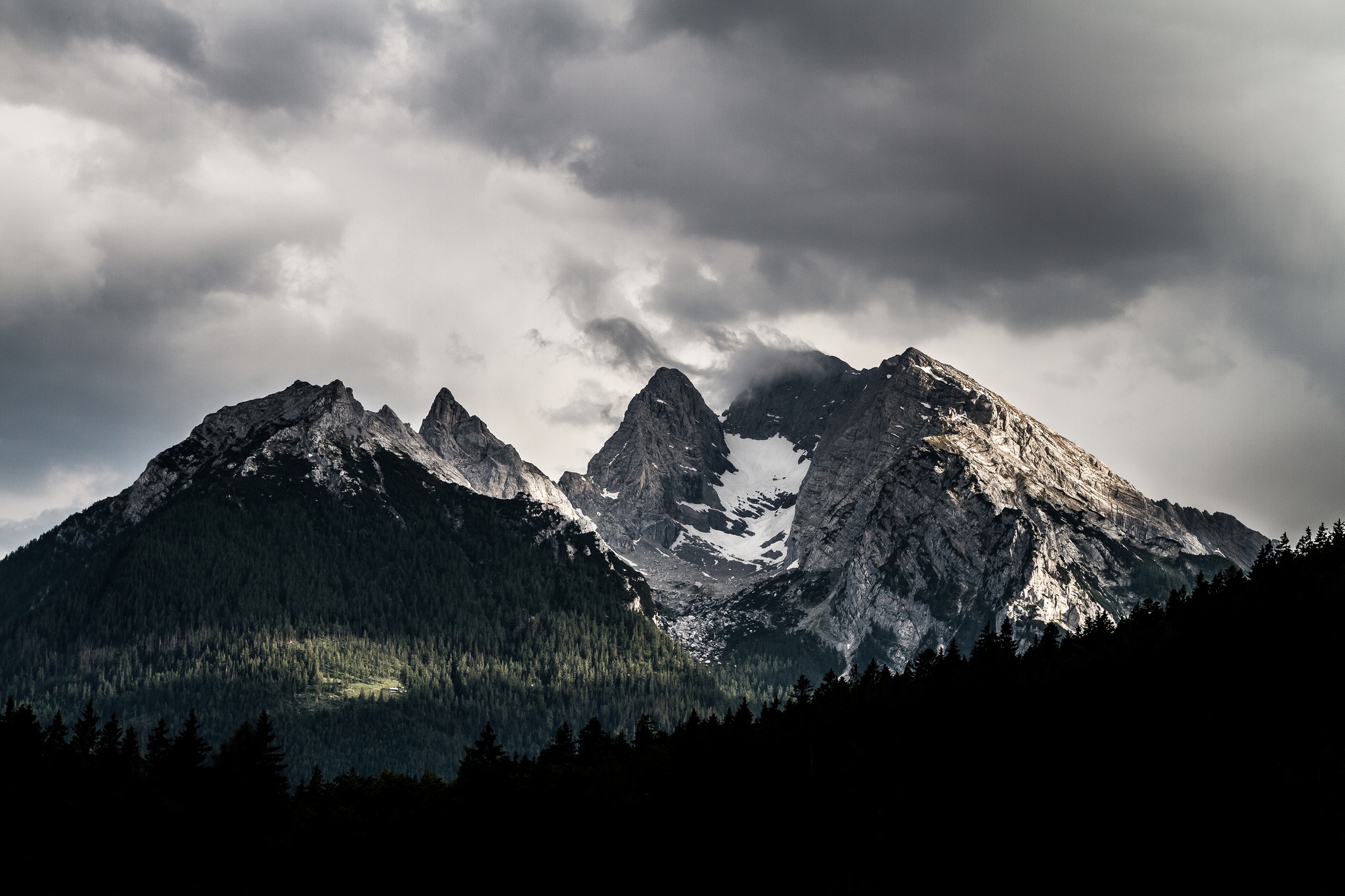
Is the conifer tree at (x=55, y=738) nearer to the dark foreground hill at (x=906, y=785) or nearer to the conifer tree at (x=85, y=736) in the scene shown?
the dark foreground hill at (x=906, y=785)

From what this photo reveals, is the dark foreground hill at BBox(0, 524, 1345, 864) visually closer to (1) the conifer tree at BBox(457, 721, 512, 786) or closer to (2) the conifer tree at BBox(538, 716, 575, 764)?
(1) the conifer tree at BBox(457, 721, 512, 786)

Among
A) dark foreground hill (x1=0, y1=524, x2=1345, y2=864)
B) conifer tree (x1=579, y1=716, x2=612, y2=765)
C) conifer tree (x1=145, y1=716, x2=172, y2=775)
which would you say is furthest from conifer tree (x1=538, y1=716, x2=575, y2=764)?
conifer tree (x1=145, y1=716, x2=172, y2=775)

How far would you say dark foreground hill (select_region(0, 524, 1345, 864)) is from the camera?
105 m

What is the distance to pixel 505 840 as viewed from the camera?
111188 mm

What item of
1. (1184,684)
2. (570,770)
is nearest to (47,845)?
(570,770)

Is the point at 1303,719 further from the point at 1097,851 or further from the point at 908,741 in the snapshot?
the point at 908,741

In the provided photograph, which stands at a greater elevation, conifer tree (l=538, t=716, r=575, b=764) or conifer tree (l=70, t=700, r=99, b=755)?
conifer tree (l=70, t=700, r=99, b=755)

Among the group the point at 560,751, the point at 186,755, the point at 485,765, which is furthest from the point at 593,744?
the point at 186,755

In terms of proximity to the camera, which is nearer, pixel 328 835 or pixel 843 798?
pixel 328 835

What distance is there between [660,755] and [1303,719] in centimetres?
6511

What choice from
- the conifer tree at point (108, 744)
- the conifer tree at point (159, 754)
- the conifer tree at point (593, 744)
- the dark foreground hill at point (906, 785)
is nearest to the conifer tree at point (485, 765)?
the dark foreground hill at point (906, 785)

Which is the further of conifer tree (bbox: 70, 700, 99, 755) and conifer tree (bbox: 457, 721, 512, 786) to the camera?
conifer tree (bbox: 70, 700, 99, 755)

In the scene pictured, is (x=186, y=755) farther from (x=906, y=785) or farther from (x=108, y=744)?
(x=906, y=785)

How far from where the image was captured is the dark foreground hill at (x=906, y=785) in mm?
105312
